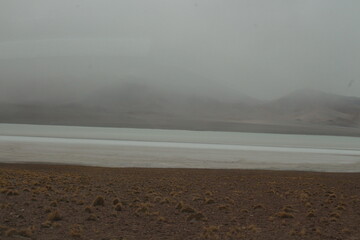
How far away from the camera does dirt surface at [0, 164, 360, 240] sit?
9.20 meters

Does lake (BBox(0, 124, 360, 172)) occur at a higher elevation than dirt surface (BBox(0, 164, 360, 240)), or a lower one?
higher

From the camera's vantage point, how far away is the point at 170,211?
1186cm

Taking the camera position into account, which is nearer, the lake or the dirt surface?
the dirt surface

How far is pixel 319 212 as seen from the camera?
40.8 ft

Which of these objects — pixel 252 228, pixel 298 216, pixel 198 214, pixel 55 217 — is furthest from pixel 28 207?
pixel 298 216

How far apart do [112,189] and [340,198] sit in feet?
27.0

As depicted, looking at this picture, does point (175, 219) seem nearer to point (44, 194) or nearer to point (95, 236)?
point (95, 236)

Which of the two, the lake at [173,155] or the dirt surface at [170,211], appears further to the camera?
the lake at [173,155]

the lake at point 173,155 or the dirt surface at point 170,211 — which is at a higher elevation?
the lake at point 173,155

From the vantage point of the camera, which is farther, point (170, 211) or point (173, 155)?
point (173, 155)

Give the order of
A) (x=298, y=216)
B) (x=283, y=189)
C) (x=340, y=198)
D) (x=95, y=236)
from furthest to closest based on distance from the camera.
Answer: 1. (x=283, y=189)
2. (x=340, y=198)
3. (x=298, y=216)
4. (x=95, y=236)

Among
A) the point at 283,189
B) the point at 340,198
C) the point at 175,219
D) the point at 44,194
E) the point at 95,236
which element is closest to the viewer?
the point at 95,236

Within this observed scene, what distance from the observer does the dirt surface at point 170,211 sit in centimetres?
920

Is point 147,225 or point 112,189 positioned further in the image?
point 112,189
